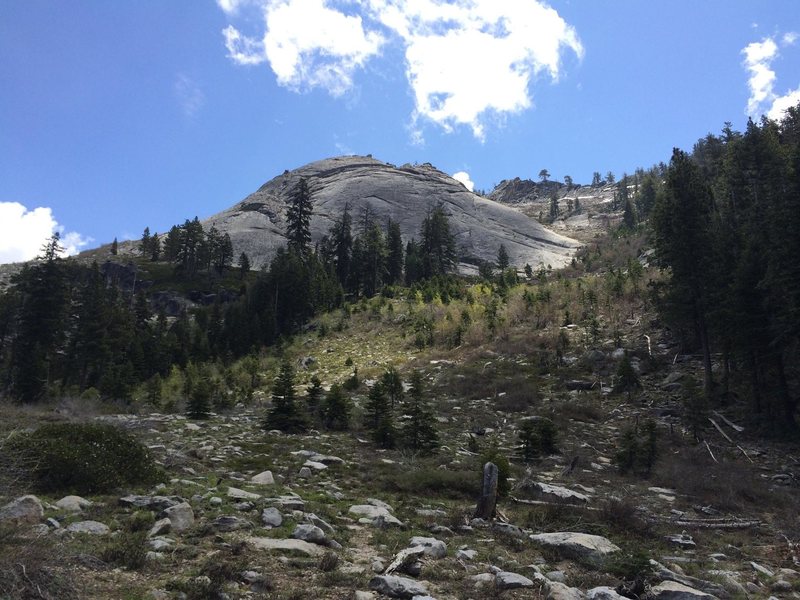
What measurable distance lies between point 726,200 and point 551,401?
144 ft

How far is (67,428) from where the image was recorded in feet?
39.2

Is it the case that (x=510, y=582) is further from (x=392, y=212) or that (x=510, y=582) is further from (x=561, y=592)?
(x=392, y=212)

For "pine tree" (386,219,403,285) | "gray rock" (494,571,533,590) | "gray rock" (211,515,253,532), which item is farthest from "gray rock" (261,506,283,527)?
"pine tree" (386,219,403,285)

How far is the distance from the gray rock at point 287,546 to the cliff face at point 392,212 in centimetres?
8183

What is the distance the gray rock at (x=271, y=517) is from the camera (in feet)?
30.9

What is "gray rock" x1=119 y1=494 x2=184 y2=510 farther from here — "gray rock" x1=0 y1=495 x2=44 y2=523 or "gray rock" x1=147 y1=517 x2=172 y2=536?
"gray rock" x1=0 y1=495 x2=44 y2=523

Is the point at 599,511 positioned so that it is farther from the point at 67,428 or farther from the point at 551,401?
the point at 551,401

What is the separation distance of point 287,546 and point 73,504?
161 inches

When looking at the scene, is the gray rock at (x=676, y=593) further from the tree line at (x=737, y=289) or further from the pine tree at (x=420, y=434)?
the tree line at (x=737, y=289)

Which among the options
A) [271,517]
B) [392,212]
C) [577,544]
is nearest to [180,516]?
[271,517]

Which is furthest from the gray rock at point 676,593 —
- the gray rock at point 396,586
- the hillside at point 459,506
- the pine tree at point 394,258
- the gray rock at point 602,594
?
the pine tree at point 394,258

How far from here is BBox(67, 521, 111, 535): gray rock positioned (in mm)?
7910

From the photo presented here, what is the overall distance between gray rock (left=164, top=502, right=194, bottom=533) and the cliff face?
81532 mm

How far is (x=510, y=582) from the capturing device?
23.7 ft
